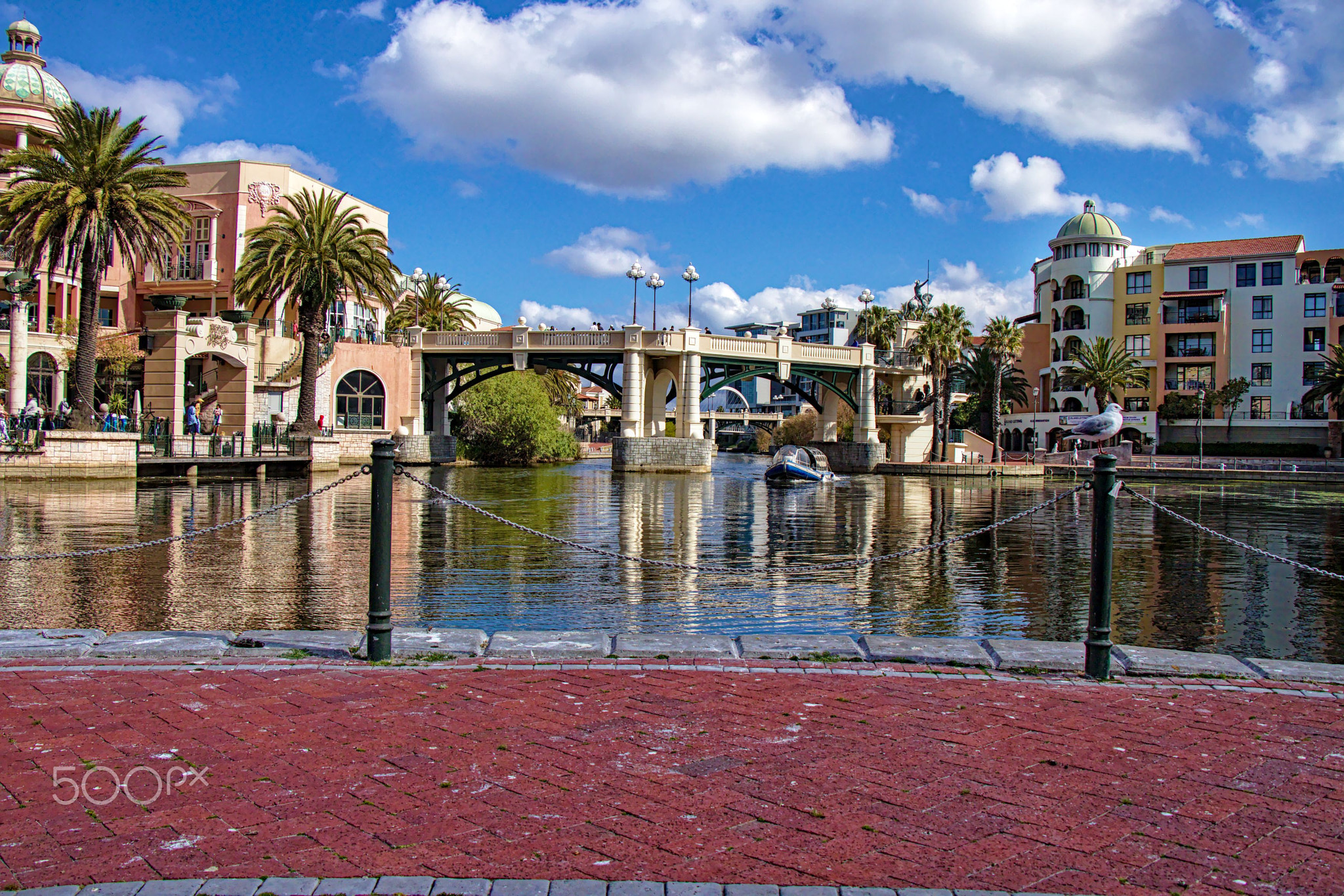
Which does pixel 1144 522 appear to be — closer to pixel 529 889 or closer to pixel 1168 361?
pixel 529 889

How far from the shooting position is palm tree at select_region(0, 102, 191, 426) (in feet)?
112

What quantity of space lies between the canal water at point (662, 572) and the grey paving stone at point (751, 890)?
688cm

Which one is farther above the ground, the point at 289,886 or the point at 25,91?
the point at 25,91

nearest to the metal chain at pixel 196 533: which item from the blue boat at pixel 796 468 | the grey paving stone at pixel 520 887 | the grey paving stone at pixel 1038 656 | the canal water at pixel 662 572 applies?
the canal water at pixel 662 572

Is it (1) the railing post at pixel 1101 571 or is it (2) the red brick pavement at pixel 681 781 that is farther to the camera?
(1) the railing post at pixel 1101 571

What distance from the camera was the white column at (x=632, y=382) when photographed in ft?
196

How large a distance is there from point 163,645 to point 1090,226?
86.0 meters

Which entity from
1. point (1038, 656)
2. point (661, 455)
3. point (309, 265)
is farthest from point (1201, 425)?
point (1038, 656)

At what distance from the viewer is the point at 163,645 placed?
269 inches

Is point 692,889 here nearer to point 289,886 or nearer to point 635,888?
point 635,888

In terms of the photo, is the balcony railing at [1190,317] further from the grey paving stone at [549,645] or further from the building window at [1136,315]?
the grey paving stone at [549,645]

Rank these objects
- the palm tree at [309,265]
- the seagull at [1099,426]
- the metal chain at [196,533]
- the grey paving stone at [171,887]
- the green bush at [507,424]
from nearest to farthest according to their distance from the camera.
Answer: the grey paving stone at [171,887] → the metal chain at [196,533] → the seagull at [1099,426] → the palm tree at [309,265] → the green bush at [507,424]

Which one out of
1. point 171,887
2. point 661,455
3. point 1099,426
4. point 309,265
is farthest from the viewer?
point 661,455

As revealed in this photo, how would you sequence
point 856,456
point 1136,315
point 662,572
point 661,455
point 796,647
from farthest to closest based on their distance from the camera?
point 1136,315
point 856,456
point 661,455
point 662,572
point 796,647
